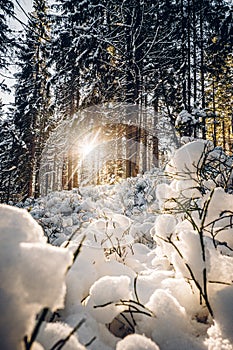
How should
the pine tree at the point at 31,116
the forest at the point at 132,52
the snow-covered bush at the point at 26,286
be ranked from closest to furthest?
the snow-covered bush at the point at 26,286 → the forest at the point at 132,52 → the pine tree at the point at 31,116

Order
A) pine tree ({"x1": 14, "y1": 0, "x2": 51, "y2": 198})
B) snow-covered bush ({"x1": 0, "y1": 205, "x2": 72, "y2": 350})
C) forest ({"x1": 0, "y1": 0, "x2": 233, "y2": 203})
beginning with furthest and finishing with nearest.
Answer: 1. pine tree ({"x1": 14, "y1": 0, "x2": 51, "y2": 198})
2. forest ({"x1": 0, "y1": 0, "x2": 233, "y2": 203})
3. snow-covered bush ({"x1": 0, "y1": 205, "x2": 72, "y2": 350})

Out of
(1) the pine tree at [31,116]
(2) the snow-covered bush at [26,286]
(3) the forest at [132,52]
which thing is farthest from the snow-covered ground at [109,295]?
(1) the pine tree at [31,116]

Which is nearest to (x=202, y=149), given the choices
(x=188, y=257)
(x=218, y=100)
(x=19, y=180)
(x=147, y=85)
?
(x=188, y=257)

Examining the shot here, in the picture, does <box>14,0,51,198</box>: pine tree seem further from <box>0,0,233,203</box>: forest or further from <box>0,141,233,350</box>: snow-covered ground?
<box>0,141,233,350</box>: snow-covered ground

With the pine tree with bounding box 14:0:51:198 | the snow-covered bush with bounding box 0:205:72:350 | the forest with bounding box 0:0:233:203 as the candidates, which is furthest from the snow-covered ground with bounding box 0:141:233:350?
the pine tree with bounding box 14:0:51:198

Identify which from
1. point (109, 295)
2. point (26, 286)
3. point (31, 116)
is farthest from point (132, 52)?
point (26, 286)

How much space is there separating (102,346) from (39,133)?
20.0 metres

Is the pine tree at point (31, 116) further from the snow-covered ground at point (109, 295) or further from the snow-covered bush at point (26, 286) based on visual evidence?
the snow-covered bush at point (26, 286)

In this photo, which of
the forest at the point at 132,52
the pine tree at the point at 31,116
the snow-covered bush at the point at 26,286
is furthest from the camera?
the pine tree at the point at 31,116

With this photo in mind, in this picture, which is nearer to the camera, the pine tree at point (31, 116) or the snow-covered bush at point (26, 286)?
the snow-covered bush at point (26, 286)

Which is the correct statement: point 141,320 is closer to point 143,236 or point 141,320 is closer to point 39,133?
point 143,236

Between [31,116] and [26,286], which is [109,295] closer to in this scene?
[26,286]

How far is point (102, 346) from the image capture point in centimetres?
65

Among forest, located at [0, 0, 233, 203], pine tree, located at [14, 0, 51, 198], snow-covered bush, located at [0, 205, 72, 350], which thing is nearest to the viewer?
snow-covered bush, located at [0, 205, 72, 350]
